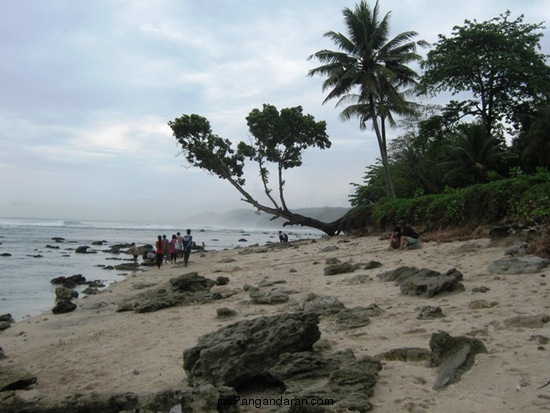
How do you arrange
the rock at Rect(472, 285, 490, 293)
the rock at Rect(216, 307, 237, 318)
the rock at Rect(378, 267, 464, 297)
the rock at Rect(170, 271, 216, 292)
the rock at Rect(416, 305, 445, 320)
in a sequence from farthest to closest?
the rock at Rect(170, 271, 216, 292) < the rock at Rect(216, 307, 237, 318) < the rock at Rect(378, 267, 464, 297) < the rock at Rect(472, 285, 490, 293) < the rock at Rect(416, 305, 445, 320)

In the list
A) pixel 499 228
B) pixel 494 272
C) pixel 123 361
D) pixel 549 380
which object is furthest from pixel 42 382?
pixel 499 228

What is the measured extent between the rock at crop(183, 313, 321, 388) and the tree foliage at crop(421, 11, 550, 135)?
1006 inches

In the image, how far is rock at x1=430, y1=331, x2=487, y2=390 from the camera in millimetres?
4406

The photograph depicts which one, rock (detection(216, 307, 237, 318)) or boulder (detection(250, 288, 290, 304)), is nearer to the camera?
rock (detection(216, 307, 237, 318))

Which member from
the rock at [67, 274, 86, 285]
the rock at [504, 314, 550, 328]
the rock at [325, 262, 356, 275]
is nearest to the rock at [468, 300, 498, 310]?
the rock at [504, 314, 550, 328]

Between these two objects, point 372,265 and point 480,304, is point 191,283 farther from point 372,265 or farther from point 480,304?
point 480,304

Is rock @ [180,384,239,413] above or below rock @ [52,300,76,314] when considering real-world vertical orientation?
above

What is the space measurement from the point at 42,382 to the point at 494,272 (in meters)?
7.87

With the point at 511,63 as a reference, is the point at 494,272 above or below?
below

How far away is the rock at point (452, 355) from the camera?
441 cm

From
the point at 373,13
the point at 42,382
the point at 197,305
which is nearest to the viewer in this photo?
the point at 42,382

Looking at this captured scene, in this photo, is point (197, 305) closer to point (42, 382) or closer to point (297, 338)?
point (42, 382)

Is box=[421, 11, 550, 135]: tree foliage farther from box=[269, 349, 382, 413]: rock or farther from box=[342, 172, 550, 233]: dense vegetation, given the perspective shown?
box=[269, 349, 382, 413]: rock

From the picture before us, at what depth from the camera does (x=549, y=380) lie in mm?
4070
